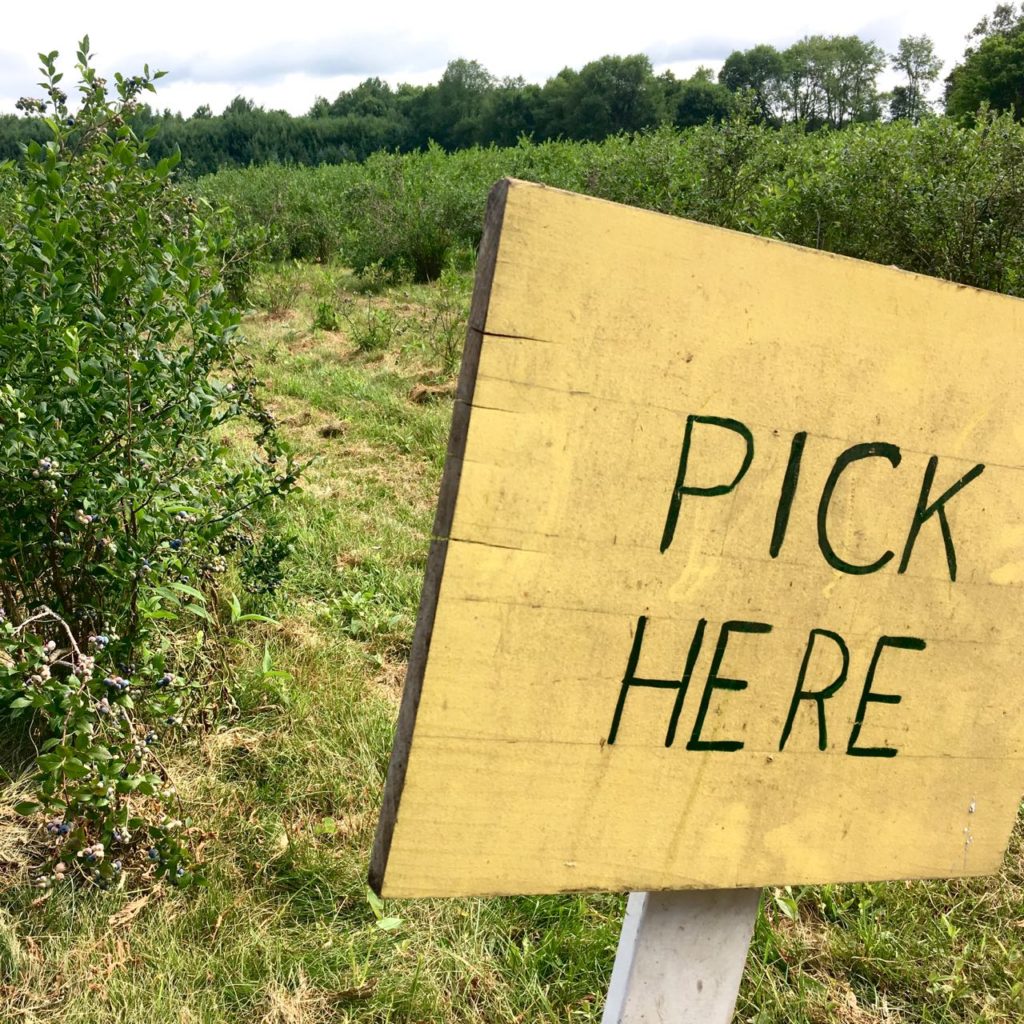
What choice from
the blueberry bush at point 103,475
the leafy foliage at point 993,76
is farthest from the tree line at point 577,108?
the blueberry bush at point 103,475

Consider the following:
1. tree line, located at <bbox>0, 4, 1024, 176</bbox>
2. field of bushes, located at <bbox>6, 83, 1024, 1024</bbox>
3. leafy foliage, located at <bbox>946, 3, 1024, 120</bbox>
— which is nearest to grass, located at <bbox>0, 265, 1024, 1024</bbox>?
A: field of bushes, located at <bbox>6, 83, 1024, 1024</bbox>

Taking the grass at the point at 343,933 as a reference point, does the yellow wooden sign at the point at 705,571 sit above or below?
above

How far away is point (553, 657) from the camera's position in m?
0.76

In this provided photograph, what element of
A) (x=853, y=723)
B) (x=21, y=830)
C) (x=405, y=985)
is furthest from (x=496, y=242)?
(x=21, y=830)

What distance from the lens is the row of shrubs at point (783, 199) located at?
4.70 metres

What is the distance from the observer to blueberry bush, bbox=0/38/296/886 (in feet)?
5.38

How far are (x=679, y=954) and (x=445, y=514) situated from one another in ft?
1.95

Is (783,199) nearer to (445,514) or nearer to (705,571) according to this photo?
(705,571)

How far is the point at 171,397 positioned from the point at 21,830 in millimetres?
998

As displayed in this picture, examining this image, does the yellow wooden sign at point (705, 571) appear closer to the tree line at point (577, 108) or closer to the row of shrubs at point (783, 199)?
the row of shrubs at point (783, 199)

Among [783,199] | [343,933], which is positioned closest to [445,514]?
[343,933]

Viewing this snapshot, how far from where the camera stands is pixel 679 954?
3.11 feet

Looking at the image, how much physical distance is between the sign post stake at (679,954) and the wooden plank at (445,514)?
0.33 meters

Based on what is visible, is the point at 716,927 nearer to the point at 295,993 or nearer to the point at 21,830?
the point at 295,993
